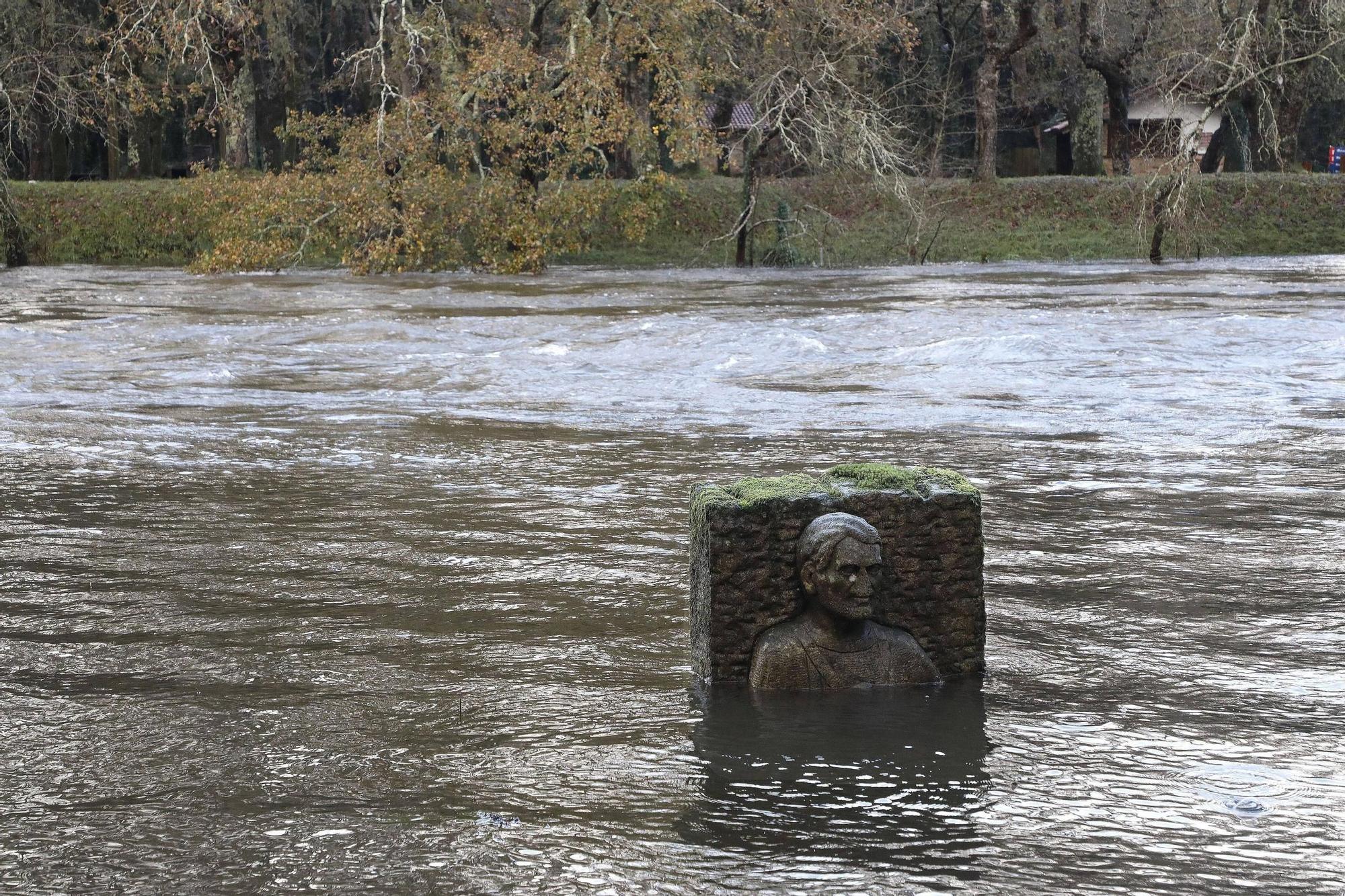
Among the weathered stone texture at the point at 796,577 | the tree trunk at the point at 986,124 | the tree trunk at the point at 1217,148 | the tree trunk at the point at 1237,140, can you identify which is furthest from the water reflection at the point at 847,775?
the tree trunk at the point at 1217,148

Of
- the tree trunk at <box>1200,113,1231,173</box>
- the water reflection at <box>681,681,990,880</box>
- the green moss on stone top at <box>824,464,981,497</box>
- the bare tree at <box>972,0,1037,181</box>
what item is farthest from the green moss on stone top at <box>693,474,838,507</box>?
the tree trunk at <box>1200,113,1231,173</box>

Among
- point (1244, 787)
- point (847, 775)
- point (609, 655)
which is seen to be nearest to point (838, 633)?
point (847, 775)

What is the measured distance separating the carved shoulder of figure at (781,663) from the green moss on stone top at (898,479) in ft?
1.87

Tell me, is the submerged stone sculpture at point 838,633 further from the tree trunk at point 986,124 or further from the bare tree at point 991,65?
the tree trunk at point 986,124

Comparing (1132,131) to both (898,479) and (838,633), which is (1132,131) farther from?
(838,633)

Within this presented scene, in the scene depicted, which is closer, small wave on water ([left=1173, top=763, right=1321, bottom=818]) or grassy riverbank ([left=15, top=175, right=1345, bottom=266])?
small wave on water ([left=1173, top=763, right=1321, bottom=818])

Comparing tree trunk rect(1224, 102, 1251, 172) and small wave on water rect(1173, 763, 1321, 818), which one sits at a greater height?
tree trunk rect(1224, 102, 1251, 172)

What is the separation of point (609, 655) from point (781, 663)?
84cm

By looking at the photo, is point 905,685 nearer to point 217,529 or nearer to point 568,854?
point 568,854

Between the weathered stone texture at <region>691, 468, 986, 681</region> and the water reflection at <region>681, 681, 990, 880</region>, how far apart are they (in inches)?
5.9

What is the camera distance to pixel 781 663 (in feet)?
18.0

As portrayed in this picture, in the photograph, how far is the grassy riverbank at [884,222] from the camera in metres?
40.9

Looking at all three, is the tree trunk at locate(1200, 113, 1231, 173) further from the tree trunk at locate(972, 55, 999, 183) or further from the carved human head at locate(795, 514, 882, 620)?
the carved human head at locate(795, 514, 882, 620)

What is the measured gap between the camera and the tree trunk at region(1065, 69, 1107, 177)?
163ft
